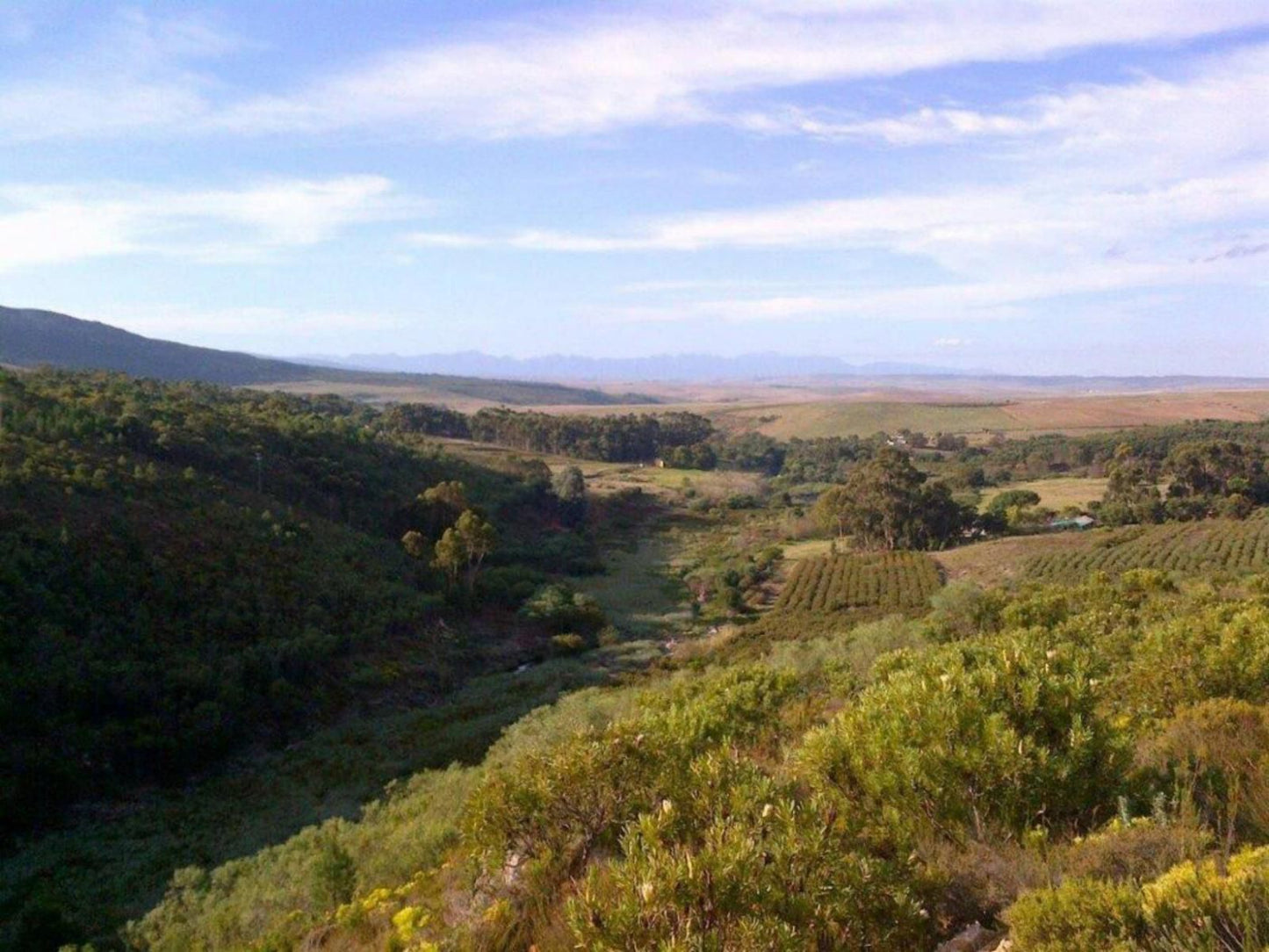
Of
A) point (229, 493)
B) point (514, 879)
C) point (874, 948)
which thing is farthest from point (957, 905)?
point (229, 493)

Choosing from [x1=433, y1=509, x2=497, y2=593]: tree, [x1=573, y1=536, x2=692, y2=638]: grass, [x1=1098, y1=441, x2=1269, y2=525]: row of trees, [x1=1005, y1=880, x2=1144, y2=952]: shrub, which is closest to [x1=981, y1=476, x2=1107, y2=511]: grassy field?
[x1=1098, y1=441, x2=1269, y2=525]: row of trees

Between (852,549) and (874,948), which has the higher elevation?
(874,948)

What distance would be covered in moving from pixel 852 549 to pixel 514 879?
47.7m

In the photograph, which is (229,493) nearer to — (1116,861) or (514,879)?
(514,879)

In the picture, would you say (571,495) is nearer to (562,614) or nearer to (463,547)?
(463,547)

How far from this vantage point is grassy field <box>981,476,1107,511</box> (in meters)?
60.8

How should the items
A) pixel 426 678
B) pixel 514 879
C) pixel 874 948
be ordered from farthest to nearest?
pixel 426 678, pixel 514 879, pixel 874 948

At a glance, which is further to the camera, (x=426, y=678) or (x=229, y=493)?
(x=229, y=493)

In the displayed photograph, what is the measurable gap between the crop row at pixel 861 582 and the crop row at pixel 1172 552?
503 centimetres

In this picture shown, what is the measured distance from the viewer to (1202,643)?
1012 cm

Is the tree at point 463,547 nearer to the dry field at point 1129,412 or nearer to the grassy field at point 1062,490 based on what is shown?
the grassy field at point 1062,490

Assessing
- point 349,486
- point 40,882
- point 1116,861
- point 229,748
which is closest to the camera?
point 1116,861

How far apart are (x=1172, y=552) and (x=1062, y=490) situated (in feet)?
103

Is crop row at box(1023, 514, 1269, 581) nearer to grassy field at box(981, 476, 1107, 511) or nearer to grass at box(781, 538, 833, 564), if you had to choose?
grass at box(781, 538, 833, 564)
